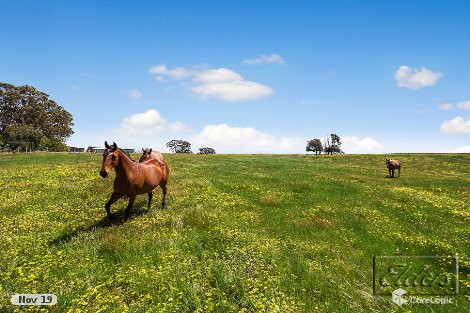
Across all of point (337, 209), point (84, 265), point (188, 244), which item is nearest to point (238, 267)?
point (188, 244)

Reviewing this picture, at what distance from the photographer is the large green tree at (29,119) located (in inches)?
2876

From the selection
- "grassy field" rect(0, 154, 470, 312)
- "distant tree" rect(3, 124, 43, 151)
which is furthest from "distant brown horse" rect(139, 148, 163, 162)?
"distant tree" rect(3, 124, 43, 151)

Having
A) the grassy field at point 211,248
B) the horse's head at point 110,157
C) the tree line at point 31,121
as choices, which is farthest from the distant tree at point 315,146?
the horse's head at point 110,157

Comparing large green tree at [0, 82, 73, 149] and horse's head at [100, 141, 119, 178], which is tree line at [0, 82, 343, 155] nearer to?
large green tree at [0, 82, 73, 149]

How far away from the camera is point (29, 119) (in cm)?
8400

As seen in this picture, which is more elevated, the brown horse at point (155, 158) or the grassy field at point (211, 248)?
the brown horse at point (155, 158)

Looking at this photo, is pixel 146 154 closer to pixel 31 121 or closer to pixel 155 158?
pixel 155 158

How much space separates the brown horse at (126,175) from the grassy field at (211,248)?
1232mm
